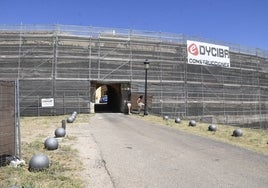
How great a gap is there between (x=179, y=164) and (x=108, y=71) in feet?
85.5

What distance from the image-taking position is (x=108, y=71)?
35.7 meters

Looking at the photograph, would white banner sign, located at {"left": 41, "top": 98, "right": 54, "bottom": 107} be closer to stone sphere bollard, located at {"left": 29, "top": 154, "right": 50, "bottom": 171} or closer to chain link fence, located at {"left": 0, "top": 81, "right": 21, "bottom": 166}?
chain link fence, located at {"left": 0, "top": 81, "right": 21, "bottom": 166}

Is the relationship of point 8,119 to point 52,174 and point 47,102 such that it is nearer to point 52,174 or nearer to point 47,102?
point 52,174

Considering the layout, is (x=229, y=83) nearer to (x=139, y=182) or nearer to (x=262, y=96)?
(x=262, y=96)

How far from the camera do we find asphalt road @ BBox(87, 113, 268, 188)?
27.0 feet

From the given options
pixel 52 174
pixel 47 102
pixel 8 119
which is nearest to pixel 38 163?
pixel 52 174

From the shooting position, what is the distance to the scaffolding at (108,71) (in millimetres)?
34094

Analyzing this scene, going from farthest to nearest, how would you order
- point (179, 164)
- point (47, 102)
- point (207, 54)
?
point (207, 54)
point (47, 102)
point (179, 164)

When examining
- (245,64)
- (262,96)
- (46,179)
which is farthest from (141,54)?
(46,179)

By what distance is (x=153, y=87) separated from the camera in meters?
37.0

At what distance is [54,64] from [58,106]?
3633mm

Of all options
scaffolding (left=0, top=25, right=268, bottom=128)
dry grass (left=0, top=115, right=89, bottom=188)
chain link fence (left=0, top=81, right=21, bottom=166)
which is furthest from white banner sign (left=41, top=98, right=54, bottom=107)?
chain link fence (left=0, top=81, right=21, bottom=166)

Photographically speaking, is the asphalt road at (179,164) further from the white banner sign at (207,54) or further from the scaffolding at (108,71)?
the white banner sign at (207,54)

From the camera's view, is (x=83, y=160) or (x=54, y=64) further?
(x=54, y=64)
